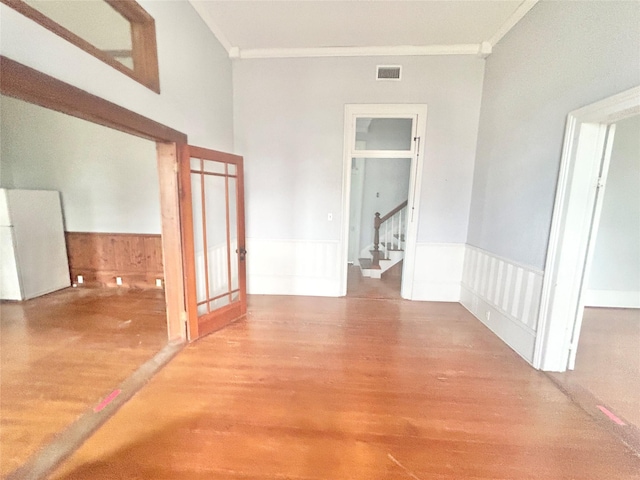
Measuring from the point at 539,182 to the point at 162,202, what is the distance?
11.8 ft

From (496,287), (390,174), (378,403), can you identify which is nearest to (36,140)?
(378,403)

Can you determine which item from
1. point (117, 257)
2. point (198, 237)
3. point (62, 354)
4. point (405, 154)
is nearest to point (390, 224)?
point (405, 154)

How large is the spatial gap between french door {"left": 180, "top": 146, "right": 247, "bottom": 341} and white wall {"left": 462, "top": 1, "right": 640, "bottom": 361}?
10.1ft

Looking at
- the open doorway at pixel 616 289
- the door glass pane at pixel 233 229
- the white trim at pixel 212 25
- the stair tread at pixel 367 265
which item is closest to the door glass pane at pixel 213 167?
the door glass pane at pixel 233 229

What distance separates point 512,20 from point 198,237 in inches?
164

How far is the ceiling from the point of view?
9.09ft

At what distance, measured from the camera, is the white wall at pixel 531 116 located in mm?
1913

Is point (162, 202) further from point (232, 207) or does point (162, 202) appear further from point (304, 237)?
point (304, 237)

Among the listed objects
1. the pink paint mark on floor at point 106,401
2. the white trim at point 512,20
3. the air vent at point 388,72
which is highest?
the white trim at point 512,20

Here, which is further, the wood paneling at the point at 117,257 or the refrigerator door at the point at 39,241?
the wood paneling at the point at 117,257

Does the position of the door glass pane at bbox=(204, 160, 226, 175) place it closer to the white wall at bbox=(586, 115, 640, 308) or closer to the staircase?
the staircase

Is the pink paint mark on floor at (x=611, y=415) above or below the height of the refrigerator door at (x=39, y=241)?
below

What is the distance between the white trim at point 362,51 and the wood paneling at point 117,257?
10.7 ft

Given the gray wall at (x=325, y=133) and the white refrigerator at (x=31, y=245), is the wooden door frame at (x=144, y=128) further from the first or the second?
the white refrigerator at (x=31, y=245)
